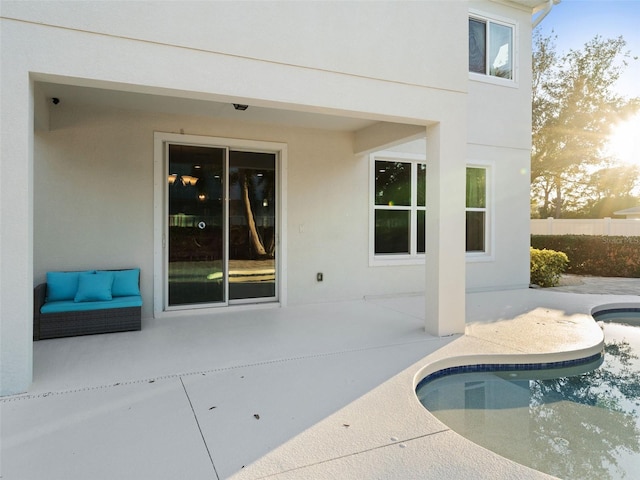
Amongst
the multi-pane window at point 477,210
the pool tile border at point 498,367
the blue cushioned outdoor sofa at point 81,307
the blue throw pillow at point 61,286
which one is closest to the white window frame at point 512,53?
the multi-pane window at point 477,210

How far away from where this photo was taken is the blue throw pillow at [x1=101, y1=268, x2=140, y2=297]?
245 inches

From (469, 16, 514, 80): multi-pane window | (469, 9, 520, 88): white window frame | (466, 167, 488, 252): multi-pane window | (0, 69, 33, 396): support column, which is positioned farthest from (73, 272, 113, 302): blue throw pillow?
(469, 16, 514, 80): multi-pane window

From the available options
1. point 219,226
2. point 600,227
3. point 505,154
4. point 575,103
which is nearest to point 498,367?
point 219,226

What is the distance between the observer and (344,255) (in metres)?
8.26

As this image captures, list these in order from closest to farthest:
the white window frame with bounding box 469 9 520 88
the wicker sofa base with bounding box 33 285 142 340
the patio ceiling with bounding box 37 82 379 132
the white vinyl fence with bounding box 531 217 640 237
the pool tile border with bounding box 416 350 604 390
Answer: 1. the pool tile border with bounding box 416 350 604 390
2. the wicker sofa base with bounding box 33 285 142 340
3. the patio ceiling with bounding box 37 82 379 132
4. the white window frame with bounding box 469 9 520 88
5. the white vinyl fence with bounding box 531 217 640 237

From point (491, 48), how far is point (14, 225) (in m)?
10.1

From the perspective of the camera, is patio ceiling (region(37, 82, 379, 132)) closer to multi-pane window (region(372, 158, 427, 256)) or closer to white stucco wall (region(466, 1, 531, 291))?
multi-pane window (region(372, 158, 427, 256))

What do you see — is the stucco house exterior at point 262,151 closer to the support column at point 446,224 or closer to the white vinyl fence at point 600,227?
the support column at point 446,224

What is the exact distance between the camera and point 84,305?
5.67 m

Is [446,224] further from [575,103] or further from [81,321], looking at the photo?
[575,103]

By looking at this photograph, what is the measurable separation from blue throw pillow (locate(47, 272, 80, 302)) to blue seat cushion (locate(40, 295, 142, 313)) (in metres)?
0.14

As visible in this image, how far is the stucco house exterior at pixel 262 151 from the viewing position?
12.8ft

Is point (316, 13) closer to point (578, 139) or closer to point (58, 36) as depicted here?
point (58, 36)

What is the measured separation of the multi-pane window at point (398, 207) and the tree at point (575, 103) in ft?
40.6
